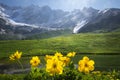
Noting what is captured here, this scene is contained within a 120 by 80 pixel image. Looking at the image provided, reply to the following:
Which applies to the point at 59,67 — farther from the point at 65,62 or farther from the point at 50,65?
the point at 65,62

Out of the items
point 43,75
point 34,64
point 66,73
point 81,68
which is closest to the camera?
point 81,68

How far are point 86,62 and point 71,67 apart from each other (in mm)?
2562

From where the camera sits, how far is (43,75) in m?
11.1

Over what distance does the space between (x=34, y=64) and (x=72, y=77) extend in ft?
5.01

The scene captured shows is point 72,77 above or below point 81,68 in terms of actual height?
below

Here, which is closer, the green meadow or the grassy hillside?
the green meadow

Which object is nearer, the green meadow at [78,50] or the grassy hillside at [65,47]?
the green meadow at [78,50]

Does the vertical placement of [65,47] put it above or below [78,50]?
above

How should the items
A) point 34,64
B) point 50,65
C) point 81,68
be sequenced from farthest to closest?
point 34,64 → point 81,68 → point 50,65

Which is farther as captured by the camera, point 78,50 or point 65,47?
point 65,47

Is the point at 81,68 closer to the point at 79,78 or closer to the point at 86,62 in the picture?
the point at 86,62

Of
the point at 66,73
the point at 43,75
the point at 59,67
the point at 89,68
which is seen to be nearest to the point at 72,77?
the point at 66,73

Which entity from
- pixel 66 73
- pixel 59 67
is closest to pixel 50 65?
pixel 59 67

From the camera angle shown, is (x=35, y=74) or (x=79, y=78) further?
(x=35, y=74)
